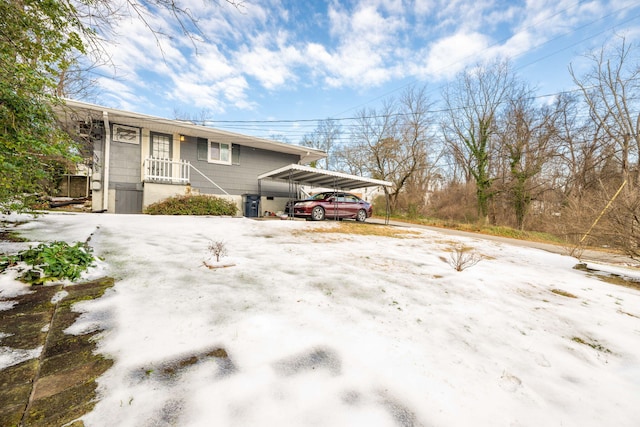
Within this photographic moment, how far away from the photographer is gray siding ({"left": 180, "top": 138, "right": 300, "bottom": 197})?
11.0m

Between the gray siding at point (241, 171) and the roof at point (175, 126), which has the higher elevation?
the roof at point (175, 126)

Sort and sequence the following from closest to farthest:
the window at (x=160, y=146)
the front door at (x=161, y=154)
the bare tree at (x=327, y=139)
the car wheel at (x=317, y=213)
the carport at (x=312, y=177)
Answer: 1. the front door at (x=161, y=154)
2. the carport at (x=312, y=177)
3. the window at (x=160, y=146)
4. the car wheel at (x=317, y=213)
5. the bare tree at (x=327, y=139)

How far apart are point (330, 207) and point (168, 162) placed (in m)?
6.98

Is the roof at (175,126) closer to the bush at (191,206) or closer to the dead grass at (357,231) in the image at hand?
the bush at (191,206)

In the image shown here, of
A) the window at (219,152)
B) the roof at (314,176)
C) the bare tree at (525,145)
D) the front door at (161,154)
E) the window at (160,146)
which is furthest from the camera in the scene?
the bare tree at (525,145)

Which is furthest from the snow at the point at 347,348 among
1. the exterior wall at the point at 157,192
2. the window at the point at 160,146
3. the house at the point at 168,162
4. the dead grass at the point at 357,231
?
the window at the point at 160,146

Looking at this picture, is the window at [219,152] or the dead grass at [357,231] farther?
the window at [219,152]

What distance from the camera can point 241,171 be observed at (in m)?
12.3

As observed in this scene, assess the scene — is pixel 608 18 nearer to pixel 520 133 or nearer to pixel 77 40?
pixel 520 133

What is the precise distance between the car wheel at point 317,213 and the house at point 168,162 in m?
1.65

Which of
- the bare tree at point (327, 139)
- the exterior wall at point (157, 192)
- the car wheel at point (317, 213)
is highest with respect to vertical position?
the bare tree at point (327, 139)

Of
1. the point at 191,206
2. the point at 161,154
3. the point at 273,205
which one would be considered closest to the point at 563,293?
the point at 191,206

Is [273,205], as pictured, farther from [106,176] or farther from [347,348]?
[347,348]

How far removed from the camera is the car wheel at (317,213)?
415 inches
